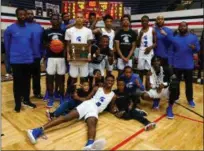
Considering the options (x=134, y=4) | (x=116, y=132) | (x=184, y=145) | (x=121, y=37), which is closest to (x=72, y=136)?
(x=116, y=132)

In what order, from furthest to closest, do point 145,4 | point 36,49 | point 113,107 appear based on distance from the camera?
point 145,4, point 36,49, point 113,107

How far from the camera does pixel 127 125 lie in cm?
349

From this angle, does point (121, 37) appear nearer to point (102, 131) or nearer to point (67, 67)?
point (67, 67)

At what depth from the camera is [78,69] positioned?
4328 millimetres

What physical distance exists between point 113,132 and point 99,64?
1642mm

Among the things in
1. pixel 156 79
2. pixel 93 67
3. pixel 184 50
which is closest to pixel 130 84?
pixel 156 79

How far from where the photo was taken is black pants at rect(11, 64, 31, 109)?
153 inches

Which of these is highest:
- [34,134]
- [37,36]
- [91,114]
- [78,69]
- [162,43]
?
[37,36]

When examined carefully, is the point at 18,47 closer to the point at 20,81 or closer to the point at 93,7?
the point at 20,81

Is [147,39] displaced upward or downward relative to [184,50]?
upward

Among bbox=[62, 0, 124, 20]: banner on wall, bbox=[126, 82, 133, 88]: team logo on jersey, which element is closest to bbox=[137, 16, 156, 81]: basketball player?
bbox=[126, 82, 133, 88]: team logo on jersey

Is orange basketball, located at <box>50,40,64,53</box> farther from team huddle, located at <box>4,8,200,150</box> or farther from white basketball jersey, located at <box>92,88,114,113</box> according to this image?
white basketball jersey, located at <box>92,88,114,113</box>

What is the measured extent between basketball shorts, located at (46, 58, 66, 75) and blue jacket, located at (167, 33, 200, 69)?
7.02ft

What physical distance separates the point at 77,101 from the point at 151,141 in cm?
142
